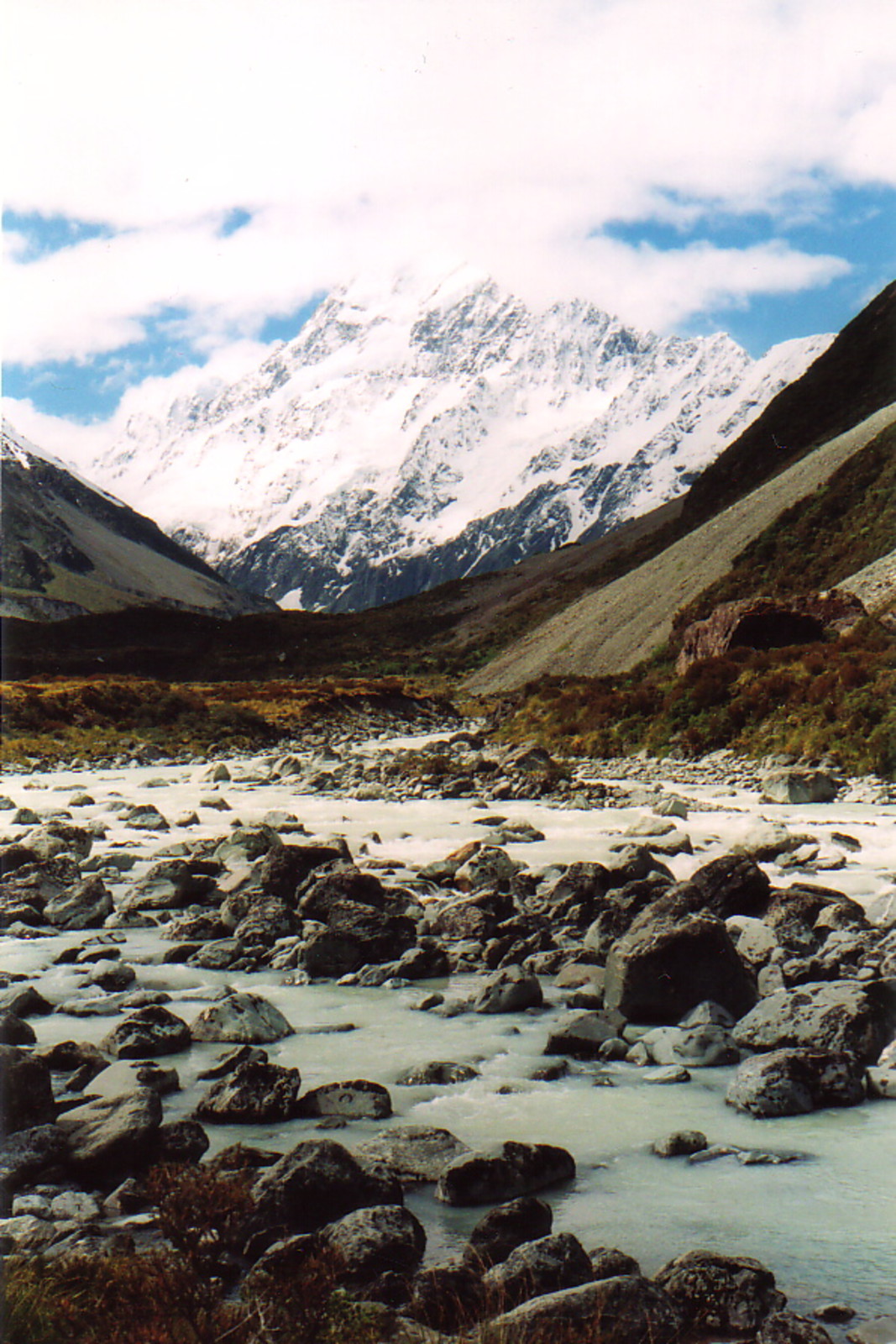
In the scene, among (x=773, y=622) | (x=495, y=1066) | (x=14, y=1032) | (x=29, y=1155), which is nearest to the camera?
(x=29, y=1155)

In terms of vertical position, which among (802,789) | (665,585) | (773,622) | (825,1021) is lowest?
(825,1021)

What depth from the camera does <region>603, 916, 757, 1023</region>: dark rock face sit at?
955 cm

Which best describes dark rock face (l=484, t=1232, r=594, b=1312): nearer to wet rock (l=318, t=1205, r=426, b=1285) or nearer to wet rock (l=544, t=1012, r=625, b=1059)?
Result: wet rock (l=318, t=1205, r=426, b=1285)

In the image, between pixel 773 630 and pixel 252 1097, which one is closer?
pixel 252 1097

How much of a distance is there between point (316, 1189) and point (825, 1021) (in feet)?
15.4

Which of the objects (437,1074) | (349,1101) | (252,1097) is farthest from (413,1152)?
(437,1074)

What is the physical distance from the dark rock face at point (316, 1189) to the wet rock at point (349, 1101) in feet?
4.93

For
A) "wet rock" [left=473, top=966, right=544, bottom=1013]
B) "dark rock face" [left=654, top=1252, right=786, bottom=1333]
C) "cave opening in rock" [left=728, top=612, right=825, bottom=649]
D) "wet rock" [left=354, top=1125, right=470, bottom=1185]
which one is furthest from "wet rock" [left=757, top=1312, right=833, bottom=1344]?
"cave opening in rock" [left=728, top=612, right=825, bottom=649]

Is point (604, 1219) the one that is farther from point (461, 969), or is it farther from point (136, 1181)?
point (461, 969)

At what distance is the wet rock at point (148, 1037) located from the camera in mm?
8977

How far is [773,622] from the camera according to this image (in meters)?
37.1

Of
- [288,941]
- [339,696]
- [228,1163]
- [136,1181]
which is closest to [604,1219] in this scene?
[228,1163]

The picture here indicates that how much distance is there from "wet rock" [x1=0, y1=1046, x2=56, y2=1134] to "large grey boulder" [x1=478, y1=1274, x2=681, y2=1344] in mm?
4086

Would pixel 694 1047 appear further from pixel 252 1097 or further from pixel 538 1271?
pixel 538 1271
